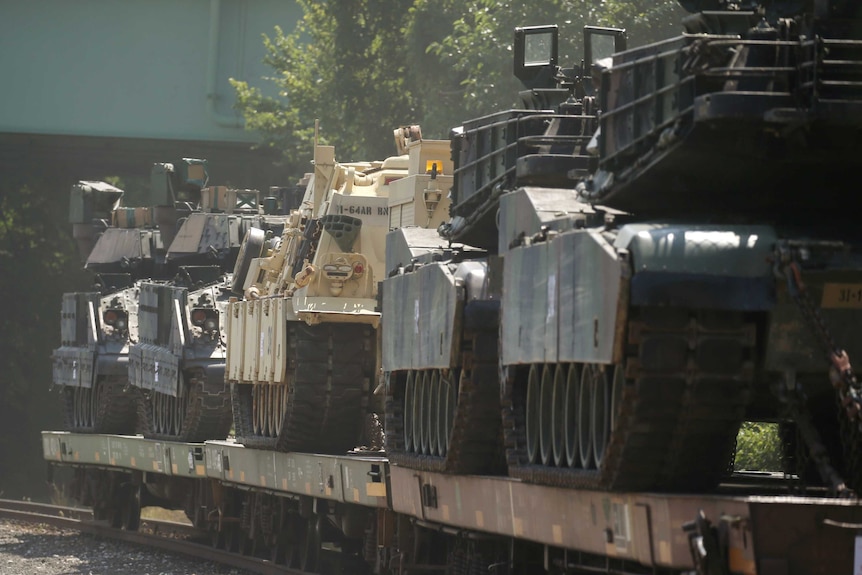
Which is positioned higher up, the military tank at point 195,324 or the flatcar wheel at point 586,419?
the flatcar wheel at point 586,419

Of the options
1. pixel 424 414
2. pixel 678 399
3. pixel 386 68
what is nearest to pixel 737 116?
pixel 678 399

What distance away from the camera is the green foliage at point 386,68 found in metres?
29.5

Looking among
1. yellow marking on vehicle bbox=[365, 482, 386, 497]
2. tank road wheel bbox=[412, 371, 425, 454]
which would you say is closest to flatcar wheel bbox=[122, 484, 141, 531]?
yellow marking on vehicle bbox=[365, 482, 386, 497]

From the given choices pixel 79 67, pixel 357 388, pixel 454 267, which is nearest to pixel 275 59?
pixel 79 67

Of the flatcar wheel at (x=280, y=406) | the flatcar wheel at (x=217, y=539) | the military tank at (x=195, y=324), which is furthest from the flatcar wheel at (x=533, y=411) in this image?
the military tank at (x=195, y=324)

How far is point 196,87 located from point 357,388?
810 inches

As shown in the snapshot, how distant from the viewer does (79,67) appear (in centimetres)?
3819

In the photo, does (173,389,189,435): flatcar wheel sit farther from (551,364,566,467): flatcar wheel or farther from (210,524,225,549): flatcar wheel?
(551,364,566,467): flatcar wheel

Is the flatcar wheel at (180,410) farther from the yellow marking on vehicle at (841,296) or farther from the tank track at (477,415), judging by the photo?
the yellow marking on vehicle at (841,296)

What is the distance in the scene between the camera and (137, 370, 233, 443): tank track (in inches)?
976

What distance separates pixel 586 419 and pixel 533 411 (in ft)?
3.29

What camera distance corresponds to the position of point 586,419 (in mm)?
10836

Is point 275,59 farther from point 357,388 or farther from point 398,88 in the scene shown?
point 357,388

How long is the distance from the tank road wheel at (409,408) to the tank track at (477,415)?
1.43 metres
